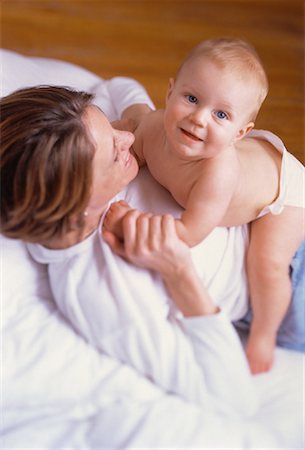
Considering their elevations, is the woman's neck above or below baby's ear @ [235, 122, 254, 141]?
below

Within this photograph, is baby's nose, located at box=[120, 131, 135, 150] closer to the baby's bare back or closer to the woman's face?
the woman's face

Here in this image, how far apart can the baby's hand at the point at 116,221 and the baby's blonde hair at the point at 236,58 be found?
16cm

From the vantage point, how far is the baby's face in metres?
0.61

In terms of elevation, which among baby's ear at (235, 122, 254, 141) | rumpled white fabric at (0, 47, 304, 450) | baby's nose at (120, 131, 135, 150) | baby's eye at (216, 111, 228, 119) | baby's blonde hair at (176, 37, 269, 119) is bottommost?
rumpled white fabric at (0, 47, 304, 450)

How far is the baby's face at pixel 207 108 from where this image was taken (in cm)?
61

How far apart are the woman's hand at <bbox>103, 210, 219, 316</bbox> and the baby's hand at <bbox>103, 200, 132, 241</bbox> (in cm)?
2

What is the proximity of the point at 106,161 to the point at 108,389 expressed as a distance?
0.23 metres

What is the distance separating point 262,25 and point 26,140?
1308mm

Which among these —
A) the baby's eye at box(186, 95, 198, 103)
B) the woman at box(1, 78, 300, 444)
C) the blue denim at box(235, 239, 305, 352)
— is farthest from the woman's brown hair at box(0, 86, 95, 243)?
the blue denim at box(235, 239, 305, 352)

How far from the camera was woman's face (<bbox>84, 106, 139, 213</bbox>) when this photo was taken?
64cm

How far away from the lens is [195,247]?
2.13 feet

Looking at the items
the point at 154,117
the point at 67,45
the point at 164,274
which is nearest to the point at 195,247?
the point at 164,274

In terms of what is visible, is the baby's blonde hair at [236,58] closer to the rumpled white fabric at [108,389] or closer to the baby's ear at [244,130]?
→ the baby's ear at [244,130]

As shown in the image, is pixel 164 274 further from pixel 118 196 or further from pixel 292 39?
pixel 292 39
